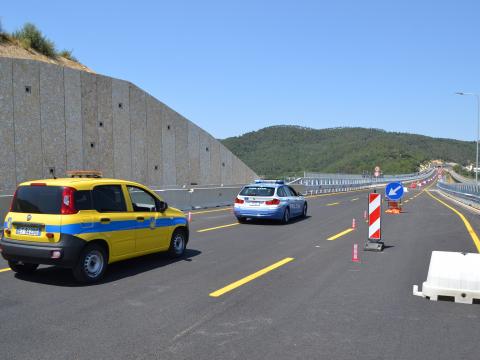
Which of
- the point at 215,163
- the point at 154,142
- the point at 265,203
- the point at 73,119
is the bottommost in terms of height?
the point at 265,203

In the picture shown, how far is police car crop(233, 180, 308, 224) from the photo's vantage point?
53.3 feet

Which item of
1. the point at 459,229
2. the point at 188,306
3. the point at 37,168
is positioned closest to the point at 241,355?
the point at 188,306

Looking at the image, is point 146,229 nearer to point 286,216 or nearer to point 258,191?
point 258,191

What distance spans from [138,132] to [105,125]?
334 centimetres

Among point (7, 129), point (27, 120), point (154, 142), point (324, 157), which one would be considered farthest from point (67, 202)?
point (324, 157)

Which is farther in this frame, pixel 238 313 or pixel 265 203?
pixel 265 203

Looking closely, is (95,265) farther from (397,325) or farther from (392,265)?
(392,265)

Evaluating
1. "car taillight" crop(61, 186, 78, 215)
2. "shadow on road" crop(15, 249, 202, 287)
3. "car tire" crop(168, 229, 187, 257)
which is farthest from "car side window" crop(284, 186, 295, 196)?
"car taillight" crop(61, 186, 78, 215)

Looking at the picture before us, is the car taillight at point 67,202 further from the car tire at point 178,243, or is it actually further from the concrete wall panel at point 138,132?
the concrete wall panel at point 138,132

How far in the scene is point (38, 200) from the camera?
738 centimetres

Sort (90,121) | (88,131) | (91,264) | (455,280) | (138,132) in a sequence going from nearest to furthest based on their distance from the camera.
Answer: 1. (455,280)
2. (91,264)
3. (88,131)
4. (90,121)
5. (138,132)

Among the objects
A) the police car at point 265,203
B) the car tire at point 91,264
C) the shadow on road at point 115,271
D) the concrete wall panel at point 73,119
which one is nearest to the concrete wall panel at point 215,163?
the concrete wall panel at point 73,119

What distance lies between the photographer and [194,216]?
19.4 m

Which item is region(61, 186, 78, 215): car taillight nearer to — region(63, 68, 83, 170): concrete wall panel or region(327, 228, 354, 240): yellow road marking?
region(327, 228, 354, 240): yellow road marking
